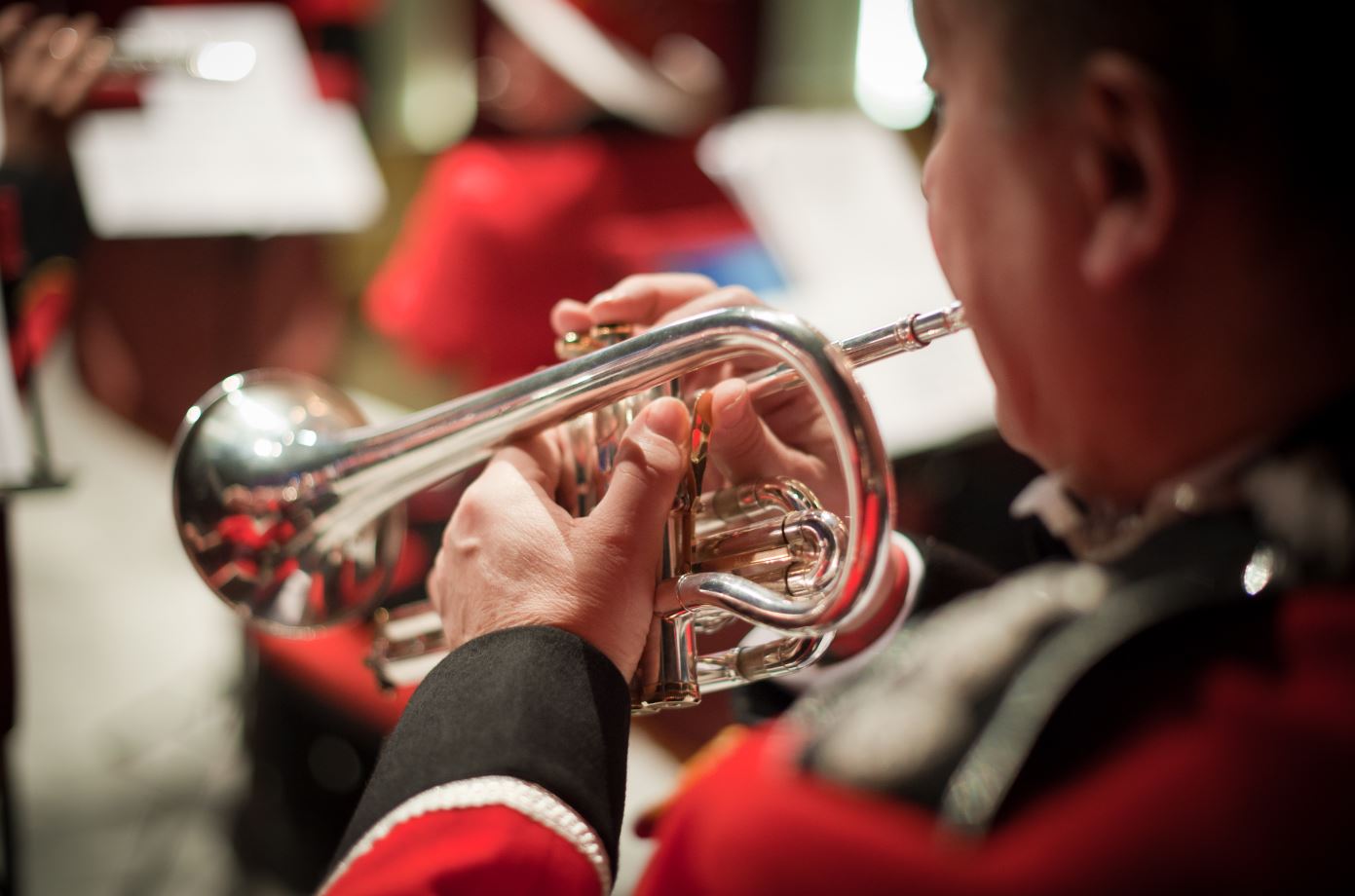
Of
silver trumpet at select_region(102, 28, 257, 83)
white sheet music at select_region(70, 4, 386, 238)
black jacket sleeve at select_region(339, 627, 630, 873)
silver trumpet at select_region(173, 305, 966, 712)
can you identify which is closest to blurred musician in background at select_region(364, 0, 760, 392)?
white sheet music at select_region(70, 4, 386, 238)

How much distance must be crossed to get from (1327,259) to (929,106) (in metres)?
2.80

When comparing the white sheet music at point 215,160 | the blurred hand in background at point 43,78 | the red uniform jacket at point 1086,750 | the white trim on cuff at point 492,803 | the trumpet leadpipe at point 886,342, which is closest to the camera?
the red uniform jacket at point 1086,750

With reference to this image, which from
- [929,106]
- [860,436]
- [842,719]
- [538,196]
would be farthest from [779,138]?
[842,719]

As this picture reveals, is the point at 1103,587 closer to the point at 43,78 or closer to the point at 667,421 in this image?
the point at 667,421

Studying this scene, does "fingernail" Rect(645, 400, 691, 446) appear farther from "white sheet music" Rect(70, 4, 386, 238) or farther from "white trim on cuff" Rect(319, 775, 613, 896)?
"white sheet music" Rect(70, 4, 386, 238)

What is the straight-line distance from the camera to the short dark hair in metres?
0.45

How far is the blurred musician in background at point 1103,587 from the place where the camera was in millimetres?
395

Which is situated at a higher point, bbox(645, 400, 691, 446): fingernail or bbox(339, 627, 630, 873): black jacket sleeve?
bbox(645, 400, 691, 446): fingernail

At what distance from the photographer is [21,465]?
1.17m

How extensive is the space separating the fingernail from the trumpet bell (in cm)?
33

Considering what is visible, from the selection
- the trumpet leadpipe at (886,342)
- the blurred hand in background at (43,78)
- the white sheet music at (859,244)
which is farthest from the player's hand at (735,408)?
the blurred hand in background at (43,78)

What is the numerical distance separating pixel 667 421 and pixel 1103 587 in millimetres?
336

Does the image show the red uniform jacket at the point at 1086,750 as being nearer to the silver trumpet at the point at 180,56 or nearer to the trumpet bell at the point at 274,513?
the trumpet bell at the point at 274,513

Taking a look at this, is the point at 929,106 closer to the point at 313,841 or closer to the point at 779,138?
the point at 779,138
